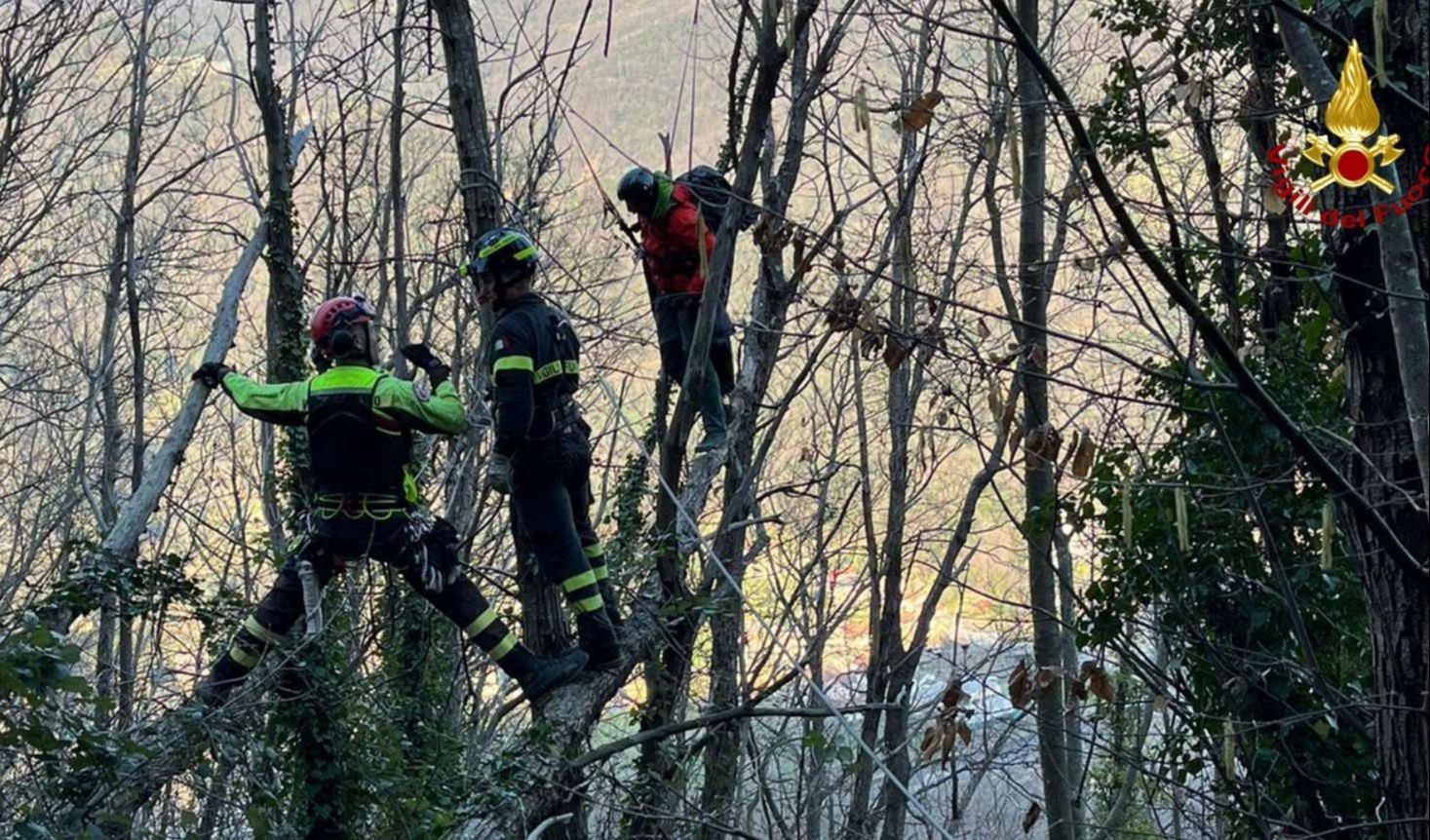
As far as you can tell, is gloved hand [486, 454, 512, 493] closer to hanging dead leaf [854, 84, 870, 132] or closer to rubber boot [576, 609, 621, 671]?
rubber boot [576, 609, 621, 671]

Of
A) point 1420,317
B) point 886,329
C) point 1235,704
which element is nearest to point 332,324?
point 886,329

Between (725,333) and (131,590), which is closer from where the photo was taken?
(131,590)

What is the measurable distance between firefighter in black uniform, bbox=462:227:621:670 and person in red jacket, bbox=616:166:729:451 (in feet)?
2.60

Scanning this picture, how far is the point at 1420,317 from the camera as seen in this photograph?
2.74 metres

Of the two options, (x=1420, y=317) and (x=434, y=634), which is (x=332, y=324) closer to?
(x=434, y=634)

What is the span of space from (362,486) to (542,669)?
1.08 m

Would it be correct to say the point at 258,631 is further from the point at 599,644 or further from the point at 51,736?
the point at 51,736

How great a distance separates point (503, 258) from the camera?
5770mm

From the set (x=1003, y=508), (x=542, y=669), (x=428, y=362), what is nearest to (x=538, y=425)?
(x=428, y=362)

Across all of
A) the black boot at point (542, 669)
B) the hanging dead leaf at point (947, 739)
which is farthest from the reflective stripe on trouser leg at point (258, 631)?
the hanging dead leaf at point (947, 739)

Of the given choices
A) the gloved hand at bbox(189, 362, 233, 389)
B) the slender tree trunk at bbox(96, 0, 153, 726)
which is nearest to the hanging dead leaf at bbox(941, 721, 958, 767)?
the gloved hand at bbox(189, 362, 233, 389)

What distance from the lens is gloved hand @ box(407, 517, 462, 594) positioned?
20.1 ft

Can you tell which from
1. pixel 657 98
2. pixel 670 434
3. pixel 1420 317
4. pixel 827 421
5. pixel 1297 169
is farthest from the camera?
pixel 657 98

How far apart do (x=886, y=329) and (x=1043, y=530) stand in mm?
2620
